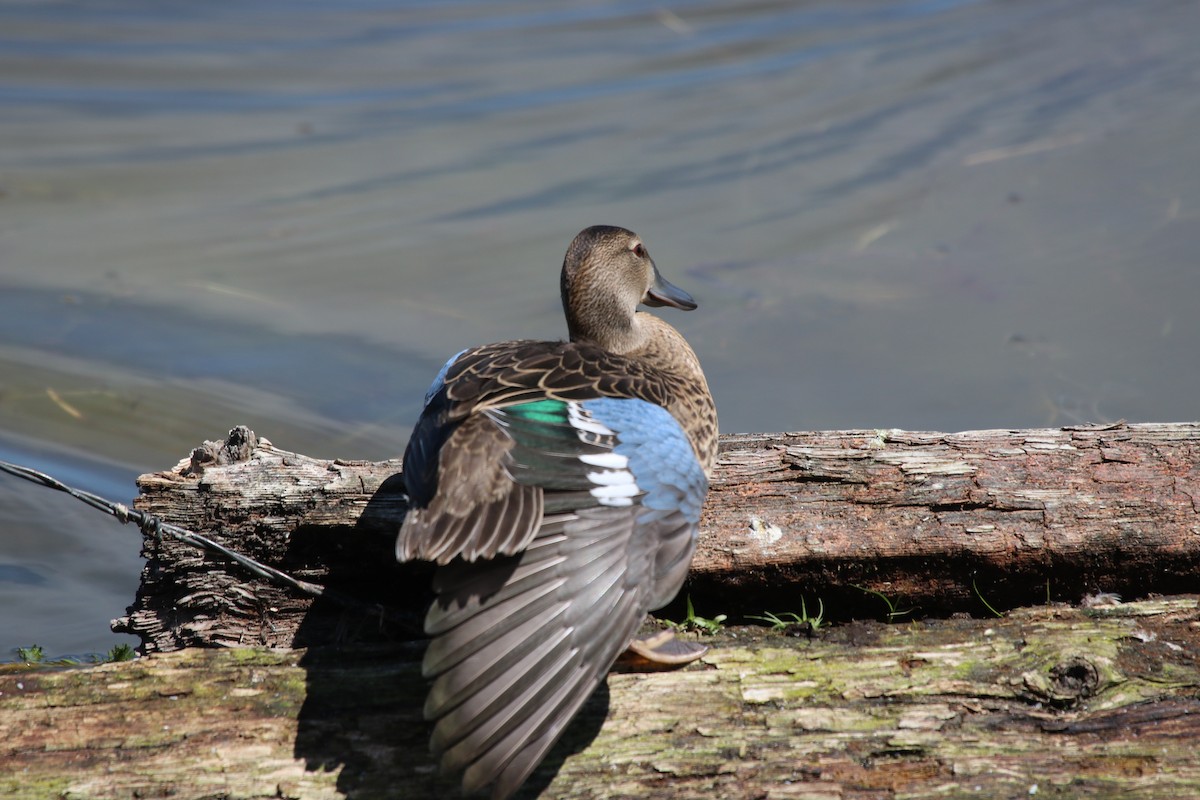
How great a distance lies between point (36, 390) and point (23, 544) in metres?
1.38

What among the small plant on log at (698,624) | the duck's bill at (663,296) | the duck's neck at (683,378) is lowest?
the small plant on log at (698,624)

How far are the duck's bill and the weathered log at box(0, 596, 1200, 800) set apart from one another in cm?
189

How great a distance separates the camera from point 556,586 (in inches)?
132

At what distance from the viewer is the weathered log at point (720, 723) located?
11.2 ft

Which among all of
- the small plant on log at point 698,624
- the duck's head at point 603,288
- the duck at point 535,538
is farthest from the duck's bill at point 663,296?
the small plant on log at point 698,624

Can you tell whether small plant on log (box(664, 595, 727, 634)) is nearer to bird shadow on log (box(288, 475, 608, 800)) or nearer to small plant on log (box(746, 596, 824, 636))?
small plant on log (box(746, 596, 824, 636))

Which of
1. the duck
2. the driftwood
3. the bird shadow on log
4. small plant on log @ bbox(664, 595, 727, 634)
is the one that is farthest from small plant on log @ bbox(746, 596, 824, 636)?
the bird shadow on log

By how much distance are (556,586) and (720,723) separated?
0.68 meters

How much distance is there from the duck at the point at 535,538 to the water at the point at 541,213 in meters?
2.83

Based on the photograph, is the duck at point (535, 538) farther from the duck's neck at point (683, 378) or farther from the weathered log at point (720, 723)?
the weathered log at point (720, 723)

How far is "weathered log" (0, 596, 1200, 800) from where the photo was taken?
11.2 ft

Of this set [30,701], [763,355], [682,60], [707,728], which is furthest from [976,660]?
[682,60]

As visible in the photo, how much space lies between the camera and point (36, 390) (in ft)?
24.2

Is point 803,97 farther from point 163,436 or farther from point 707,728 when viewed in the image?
point 707,728
